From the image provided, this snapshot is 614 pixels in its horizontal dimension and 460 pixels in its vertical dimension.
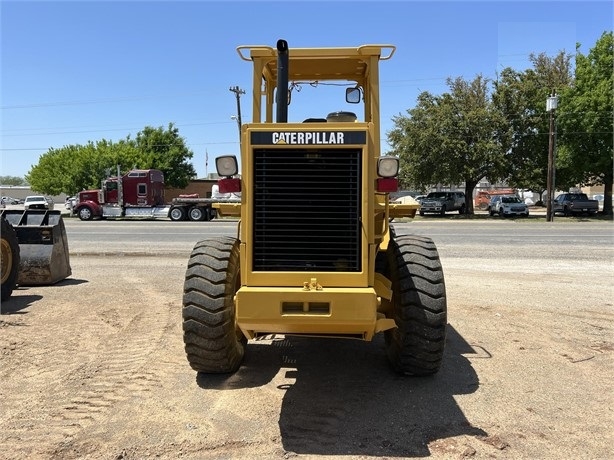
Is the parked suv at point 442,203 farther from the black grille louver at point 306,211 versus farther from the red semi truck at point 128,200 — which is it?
the black grille louver at point 306,211

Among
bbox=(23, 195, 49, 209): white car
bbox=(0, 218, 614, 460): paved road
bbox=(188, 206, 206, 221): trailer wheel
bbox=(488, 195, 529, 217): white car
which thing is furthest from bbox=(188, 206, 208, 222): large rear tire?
bbox=(0, 218, 614, 460): paved road

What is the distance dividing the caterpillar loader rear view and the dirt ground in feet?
1.45

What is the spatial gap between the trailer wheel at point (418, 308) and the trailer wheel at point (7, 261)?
591 cm

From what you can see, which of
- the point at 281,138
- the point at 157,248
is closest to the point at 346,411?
the point at 281,138

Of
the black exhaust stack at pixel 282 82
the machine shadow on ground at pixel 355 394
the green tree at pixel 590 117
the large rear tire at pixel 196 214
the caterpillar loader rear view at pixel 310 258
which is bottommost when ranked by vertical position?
the machine shadow on ground at pixel 355 394

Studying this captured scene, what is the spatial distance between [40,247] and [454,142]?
31.3m

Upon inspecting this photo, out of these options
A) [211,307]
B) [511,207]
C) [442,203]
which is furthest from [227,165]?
[442,203]

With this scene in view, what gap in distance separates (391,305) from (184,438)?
2052 mm

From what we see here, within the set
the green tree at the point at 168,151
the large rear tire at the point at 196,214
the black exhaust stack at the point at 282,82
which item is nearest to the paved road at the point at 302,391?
the black exhaust stack at the point at 282,82

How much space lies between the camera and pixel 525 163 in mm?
37719

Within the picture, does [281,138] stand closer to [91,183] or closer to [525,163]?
[525,163]

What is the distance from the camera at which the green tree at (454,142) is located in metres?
36.5

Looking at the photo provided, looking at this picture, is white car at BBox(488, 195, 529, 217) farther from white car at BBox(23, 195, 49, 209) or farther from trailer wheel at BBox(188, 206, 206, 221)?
white car at BBox(23, 195, 49, 209)

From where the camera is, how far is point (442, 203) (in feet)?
131
